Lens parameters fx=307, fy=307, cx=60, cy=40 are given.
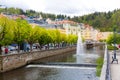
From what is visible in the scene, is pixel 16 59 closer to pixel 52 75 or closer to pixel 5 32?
pixel 5 32

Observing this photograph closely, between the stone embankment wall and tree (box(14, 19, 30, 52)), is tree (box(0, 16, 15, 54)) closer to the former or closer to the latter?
the stone embankment wall

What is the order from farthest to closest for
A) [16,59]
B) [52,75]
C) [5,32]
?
[16,59] < [5,32] < [52,75]

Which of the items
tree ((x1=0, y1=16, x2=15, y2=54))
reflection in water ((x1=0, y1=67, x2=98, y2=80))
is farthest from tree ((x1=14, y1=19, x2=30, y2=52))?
reflection in water ((x1=0, y1=67, x2=98, y2=80))

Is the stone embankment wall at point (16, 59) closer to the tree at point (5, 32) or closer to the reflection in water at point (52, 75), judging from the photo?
the tree at point (5, 32)

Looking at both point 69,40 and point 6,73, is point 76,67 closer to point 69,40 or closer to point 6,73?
point 6,73

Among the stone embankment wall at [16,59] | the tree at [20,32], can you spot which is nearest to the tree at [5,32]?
the stone embankment wall at [16,59]

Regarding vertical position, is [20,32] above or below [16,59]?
above

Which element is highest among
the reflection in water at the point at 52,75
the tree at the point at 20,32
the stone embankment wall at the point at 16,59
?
the tree at the point at 20,32

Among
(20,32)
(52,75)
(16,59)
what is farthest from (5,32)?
(52,75)

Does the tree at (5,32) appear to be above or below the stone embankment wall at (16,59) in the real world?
above

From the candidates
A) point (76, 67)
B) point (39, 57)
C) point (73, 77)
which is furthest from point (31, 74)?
point (39, 57)

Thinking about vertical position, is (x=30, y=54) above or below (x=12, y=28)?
below

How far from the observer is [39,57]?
57.2m

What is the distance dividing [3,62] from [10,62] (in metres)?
2.31
